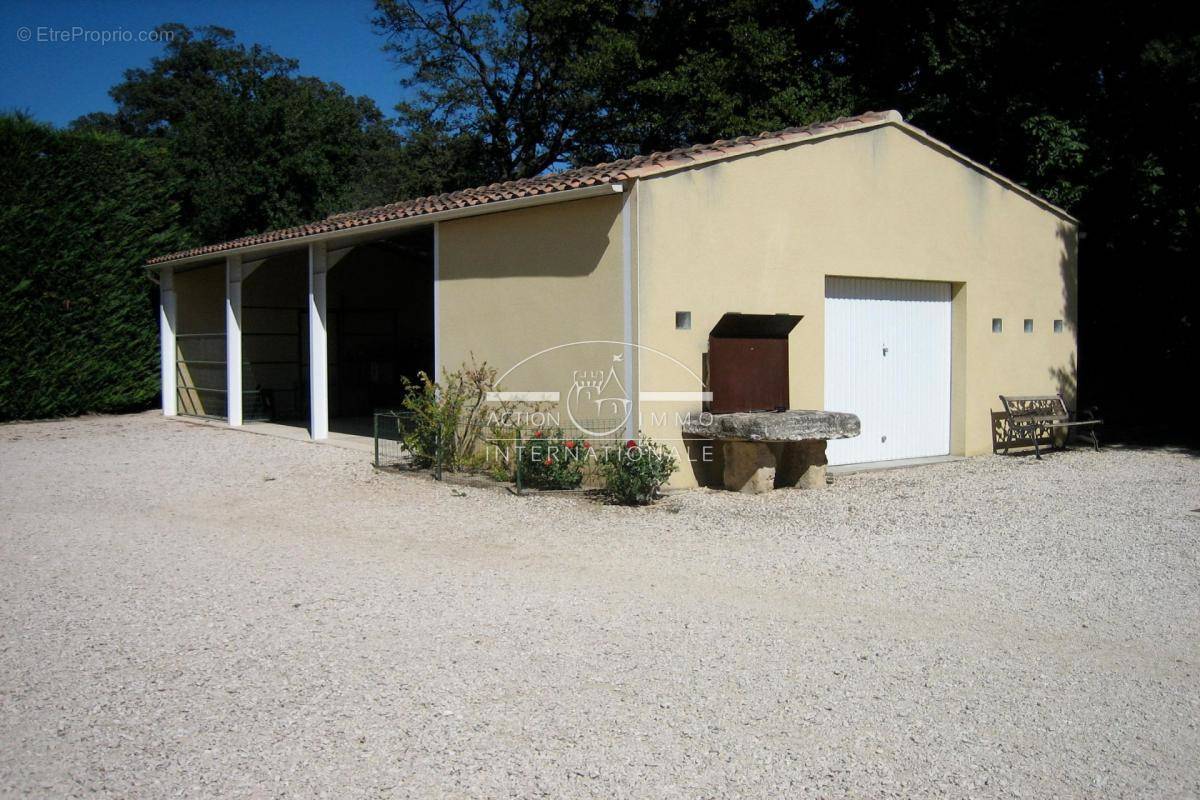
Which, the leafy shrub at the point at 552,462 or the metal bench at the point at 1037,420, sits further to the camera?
the metal bench at the point at 1037,420

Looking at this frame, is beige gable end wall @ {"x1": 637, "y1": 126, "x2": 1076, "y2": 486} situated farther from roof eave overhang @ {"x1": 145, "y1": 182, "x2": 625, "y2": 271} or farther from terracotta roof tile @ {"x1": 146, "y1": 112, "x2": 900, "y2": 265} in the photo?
roof eave overhang @ {"x1": 145, "y1": 182, "x2": 625, "y2": 271}

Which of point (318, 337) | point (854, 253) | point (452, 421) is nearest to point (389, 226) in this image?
point (318, 337)

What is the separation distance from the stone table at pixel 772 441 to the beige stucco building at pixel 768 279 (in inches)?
18.5

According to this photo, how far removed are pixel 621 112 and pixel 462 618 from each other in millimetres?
18794

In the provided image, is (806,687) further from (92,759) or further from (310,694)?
(92,759)

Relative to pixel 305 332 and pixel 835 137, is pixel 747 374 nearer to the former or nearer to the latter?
pixel 835 137

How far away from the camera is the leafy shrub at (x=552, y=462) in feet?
31.5

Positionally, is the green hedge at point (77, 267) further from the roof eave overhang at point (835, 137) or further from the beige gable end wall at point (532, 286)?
the roof eave overhang at point (835, 137)

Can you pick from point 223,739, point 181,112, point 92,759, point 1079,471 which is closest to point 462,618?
point 223,739

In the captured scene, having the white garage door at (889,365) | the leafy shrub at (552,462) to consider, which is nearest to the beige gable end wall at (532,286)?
the leafy shrub at (552,462)

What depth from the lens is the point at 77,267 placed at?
17.3 meters

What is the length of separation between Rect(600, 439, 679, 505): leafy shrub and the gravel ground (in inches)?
9.8

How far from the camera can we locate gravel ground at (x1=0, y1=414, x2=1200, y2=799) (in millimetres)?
3641

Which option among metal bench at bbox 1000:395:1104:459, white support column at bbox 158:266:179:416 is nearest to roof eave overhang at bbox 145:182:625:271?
white support column at bbox 158:266:179:416
